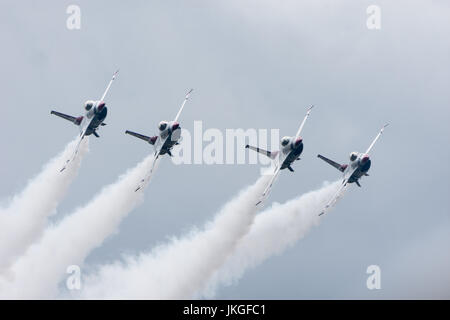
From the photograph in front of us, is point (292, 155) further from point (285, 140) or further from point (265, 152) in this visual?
point (265, 152)

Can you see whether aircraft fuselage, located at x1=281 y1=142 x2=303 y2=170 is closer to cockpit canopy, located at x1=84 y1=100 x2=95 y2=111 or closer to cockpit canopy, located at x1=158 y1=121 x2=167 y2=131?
cockpit canopy, located at x1=158 y1=121 x2=167 y2=131

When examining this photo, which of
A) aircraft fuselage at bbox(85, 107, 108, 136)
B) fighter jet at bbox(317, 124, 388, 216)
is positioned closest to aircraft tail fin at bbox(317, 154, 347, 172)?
fighter jet at bbox(317, 124, 388, 216)

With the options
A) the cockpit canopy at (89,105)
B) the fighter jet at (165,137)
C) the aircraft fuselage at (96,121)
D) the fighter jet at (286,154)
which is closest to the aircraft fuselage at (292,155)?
the fighter jet at (286,154)

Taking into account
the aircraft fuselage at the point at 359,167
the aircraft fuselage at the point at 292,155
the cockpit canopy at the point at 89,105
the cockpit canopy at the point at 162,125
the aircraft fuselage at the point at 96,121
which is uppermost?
the cockpit canopy at the point at 89,105

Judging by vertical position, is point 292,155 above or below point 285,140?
below

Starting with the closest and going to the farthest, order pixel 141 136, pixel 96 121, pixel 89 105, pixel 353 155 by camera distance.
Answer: pixel 353 155
pixel 89 105
pixel 96 121
pixel 141 136

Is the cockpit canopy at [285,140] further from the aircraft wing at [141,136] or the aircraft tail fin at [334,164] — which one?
the aircraft wing at [141,136]

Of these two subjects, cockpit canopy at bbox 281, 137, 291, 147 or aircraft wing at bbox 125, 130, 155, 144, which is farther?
aircraft wing at bbox 125, 130, 155, 144

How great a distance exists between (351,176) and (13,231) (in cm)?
3392

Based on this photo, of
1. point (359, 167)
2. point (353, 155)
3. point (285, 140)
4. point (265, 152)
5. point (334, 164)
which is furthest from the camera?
point (334, 164)

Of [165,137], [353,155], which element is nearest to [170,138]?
[165,137]
